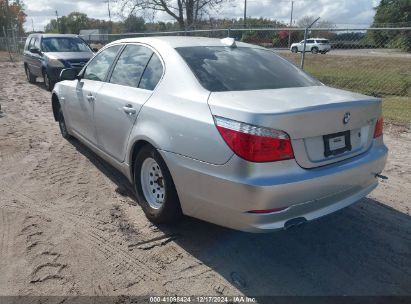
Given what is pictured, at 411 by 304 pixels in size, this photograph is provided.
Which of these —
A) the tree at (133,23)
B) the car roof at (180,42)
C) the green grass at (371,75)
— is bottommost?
the green grass at (371,75)

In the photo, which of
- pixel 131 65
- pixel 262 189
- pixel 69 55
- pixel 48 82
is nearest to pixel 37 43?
pixel 48 82

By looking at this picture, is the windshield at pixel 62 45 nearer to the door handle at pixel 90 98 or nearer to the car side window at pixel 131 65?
the door handle at pixel 90 98

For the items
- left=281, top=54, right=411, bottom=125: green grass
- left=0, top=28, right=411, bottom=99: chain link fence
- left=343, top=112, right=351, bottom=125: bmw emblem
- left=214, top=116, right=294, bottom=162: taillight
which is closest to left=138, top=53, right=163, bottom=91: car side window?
left=214, top=116, right=294, bottom=162: taillight

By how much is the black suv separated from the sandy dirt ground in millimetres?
7509

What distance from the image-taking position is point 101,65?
4.82 meters

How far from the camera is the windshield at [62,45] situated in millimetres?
12491

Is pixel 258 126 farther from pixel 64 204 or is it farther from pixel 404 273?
pixel 64 204

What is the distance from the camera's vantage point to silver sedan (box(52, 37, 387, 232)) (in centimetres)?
266

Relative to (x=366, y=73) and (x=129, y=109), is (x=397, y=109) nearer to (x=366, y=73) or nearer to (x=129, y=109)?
(x=366, y=73)

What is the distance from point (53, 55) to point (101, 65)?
26.1 ft

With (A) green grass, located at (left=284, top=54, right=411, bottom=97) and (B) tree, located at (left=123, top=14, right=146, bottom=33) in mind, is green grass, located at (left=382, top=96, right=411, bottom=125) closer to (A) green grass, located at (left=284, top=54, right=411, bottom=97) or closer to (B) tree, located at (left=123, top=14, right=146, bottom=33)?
(A) green grass, located at (left=284, top=54, right=411, bottom=97)

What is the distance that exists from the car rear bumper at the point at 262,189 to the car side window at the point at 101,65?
191 cm

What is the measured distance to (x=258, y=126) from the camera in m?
2.62

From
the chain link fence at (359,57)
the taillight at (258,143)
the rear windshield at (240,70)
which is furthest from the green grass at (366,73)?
the taillight at (258,143)
